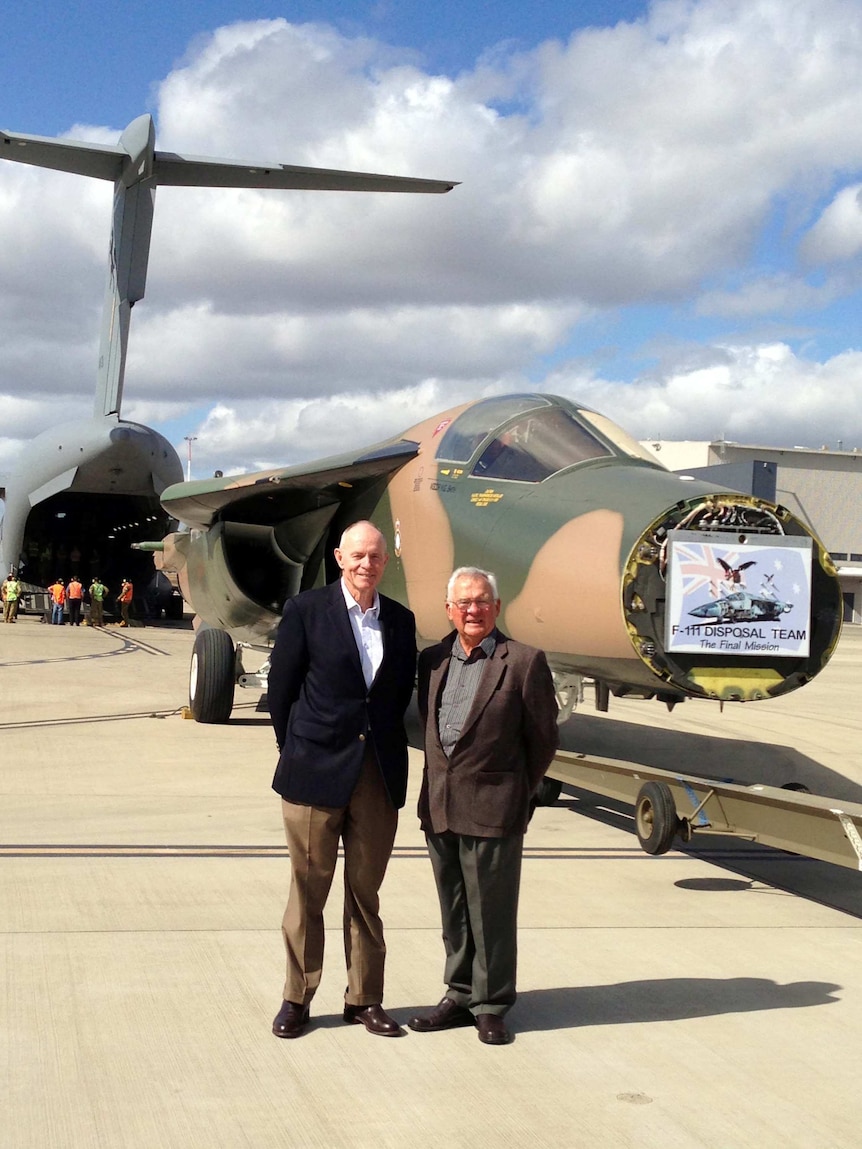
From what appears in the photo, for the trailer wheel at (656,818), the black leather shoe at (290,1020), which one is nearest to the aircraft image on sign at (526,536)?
the trailer wheel at (656,818)

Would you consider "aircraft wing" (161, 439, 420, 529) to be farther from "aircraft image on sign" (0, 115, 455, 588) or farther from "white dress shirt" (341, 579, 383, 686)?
"aircraft image on sign" (0, 115, 455, 588)

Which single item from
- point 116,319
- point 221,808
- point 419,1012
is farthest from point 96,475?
point 419,1012

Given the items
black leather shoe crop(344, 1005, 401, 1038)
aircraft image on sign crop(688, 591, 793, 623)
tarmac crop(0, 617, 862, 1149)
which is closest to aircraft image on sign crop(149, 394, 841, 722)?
aircraft image on sign crop(688, 591, 793, 623)

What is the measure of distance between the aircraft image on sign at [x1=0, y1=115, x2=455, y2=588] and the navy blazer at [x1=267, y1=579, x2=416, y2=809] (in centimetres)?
2284

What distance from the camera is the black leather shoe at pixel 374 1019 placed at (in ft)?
12.5

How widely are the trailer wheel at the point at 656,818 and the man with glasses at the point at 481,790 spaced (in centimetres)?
202

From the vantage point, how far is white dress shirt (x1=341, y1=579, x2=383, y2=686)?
3943 mm

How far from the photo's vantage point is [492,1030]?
12.4 ft

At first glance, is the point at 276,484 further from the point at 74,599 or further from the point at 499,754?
the point at 74,599

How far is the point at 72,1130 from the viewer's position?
3045mm

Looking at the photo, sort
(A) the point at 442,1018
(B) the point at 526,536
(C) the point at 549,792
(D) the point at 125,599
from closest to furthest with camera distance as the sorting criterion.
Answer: (A) the point at 442,1018
(B) the point at 526,536
(C) the point at 549,792
(D) the point at 125,599

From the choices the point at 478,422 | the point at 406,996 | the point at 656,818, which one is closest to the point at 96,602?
the point at 478,422

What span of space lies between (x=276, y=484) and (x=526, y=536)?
11.5 ft

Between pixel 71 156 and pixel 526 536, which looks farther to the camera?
pixel 71 156
